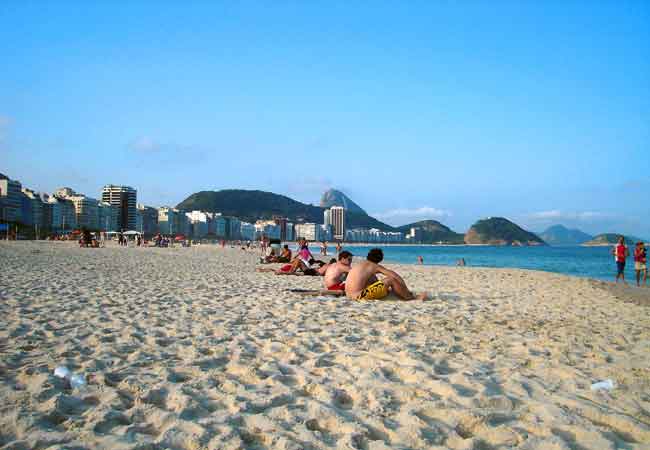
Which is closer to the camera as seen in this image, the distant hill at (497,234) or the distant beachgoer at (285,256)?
the distant beachgoer at (285,256)

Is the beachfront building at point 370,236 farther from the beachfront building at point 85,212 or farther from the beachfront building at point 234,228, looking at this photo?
the beachfront building at point 85,212

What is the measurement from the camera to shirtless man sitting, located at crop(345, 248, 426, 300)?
24.7 ft

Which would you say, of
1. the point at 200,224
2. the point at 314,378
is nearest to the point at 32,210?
the point at 200,224

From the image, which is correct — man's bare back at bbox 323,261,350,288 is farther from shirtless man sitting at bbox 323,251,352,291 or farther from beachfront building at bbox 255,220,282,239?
beachfront building at bbox 255,220,282,239

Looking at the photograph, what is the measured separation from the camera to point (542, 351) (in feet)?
13.8

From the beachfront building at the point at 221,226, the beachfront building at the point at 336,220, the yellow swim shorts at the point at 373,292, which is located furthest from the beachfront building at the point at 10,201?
the beachfront building at the point at 336,220

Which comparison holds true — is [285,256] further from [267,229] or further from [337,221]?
[337,221]

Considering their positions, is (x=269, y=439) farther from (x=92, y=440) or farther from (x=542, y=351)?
(x=542, y=351)

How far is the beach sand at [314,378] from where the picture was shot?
236cm

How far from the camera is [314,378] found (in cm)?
325

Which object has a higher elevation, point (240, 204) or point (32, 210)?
point (240, 204)

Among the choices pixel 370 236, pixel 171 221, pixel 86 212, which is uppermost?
pixel 86 212

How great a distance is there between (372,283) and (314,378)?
4532 millimetres

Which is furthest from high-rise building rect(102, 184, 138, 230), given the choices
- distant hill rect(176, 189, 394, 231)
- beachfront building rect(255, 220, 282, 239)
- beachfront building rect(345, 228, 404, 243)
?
beachfront building rect(345, 228, 404, 243)
